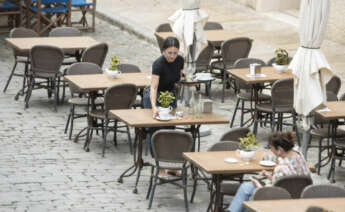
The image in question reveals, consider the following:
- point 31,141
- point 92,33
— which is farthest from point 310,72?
point 92,33

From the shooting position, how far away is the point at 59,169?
39.3 ft

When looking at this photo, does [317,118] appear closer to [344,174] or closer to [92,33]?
[344,174]

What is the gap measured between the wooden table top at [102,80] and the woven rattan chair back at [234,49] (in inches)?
91.0

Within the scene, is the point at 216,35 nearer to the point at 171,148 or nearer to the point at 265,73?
the point at 265,73

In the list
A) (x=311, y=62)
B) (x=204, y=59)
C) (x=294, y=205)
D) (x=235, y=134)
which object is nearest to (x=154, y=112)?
(x=235, y=134)

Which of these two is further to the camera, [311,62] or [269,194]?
[311,62]

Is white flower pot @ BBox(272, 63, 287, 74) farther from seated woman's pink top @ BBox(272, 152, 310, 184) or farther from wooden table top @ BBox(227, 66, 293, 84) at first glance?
seated woman's pink top @ BBox(272, 152, 310, 184)

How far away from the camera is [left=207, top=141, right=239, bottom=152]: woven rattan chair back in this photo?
10414mm

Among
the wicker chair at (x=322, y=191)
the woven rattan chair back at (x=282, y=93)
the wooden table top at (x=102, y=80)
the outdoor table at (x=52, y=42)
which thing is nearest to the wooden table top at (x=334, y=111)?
the woven rattan chair back at (x=282, y=93)

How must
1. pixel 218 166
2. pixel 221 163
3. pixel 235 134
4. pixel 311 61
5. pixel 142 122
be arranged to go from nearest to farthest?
pixel 218 166
pixel 221 163
pixel 235 134
pixel 311 61
pixel 142 122

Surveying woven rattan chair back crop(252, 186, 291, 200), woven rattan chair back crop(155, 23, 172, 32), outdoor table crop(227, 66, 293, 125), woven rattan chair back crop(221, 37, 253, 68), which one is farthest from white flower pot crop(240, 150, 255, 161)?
woven rattan chair back crop(155, 23, 172, 32)

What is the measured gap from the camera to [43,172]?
38.8 feet

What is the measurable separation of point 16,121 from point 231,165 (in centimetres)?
540

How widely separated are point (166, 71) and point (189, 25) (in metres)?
1.76
